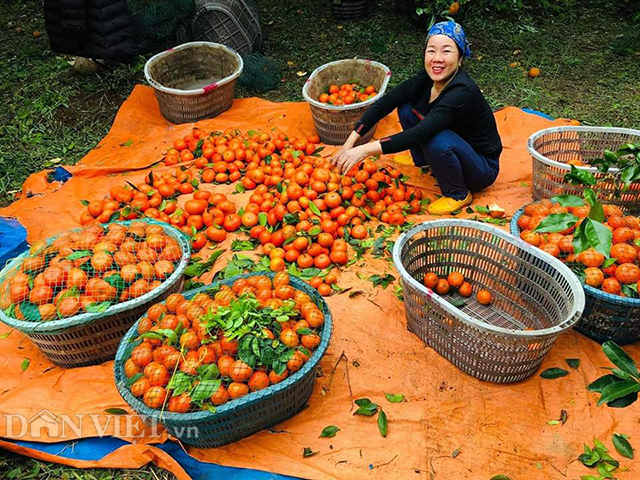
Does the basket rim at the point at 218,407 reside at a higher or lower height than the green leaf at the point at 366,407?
higher

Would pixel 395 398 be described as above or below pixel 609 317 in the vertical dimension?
below

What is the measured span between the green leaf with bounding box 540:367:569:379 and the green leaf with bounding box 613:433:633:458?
0.41 meters

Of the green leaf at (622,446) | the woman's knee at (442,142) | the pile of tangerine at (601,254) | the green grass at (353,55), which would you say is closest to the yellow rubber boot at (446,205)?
the woman's knee at (442,142)

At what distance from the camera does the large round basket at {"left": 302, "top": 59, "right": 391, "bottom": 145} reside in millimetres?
4781

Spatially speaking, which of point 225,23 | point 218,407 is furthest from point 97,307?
point 225,23

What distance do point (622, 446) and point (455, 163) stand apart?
2.20 metres

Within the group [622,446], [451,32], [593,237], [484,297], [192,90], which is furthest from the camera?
[192,90]

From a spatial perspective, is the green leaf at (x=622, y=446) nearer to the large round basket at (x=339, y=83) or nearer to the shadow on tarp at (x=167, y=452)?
the shadow on tarp at (x=167, y=452)

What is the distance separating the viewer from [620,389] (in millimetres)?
1489

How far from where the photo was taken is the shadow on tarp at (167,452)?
2.48m

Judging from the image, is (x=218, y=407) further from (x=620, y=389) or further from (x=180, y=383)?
(x=620, y=389)

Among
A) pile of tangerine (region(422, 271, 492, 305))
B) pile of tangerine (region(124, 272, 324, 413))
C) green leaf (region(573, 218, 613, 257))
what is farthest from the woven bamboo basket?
green leaf (region(573, 218, 613, 257))

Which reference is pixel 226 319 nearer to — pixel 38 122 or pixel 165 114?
pixel 165 114

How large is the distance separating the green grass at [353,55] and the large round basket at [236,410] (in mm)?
3248
